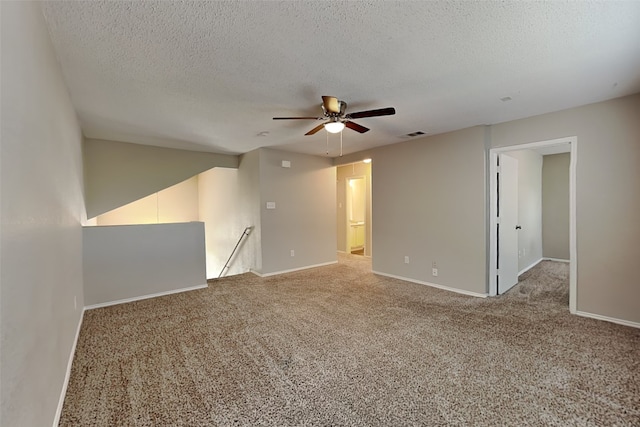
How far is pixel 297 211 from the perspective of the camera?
18.1ft

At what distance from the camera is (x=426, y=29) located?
1.77m

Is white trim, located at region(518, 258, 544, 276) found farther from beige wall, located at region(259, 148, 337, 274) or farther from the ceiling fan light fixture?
the ceiling fan light fixture

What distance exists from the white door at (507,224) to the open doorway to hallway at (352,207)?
3151mm

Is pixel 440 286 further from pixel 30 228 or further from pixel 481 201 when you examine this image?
pixel 30 228

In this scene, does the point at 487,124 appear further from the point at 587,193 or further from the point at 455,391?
the point at 455,391

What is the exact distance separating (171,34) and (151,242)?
3.14m

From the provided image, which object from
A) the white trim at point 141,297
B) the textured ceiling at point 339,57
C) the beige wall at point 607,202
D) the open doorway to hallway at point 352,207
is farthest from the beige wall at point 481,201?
the white trim at point 141,297

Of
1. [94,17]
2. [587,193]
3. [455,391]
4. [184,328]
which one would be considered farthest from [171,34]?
[587,193]

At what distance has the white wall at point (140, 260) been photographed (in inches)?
144

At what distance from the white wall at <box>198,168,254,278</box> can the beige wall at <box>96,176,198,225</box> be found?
0.90 feet

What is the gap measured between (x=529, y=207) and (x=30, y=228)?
6.87m

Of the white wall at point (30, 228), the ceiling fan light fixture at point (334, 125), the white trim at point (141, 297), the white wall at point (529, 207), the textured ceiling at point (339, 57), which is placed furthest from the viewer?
the white wall at point (529, 207)

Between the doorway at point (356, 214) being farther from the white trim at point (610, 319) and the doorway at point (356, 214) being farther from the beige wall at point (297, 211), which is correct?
the white trim at point (610, 319)

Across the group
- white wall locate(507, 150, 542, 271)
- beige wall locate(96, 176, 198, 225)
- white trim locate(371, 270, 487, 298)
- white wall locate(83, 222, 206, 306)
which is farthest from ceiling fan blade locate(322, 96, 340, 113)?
beige wall locate(96, 176, 198, 225)
